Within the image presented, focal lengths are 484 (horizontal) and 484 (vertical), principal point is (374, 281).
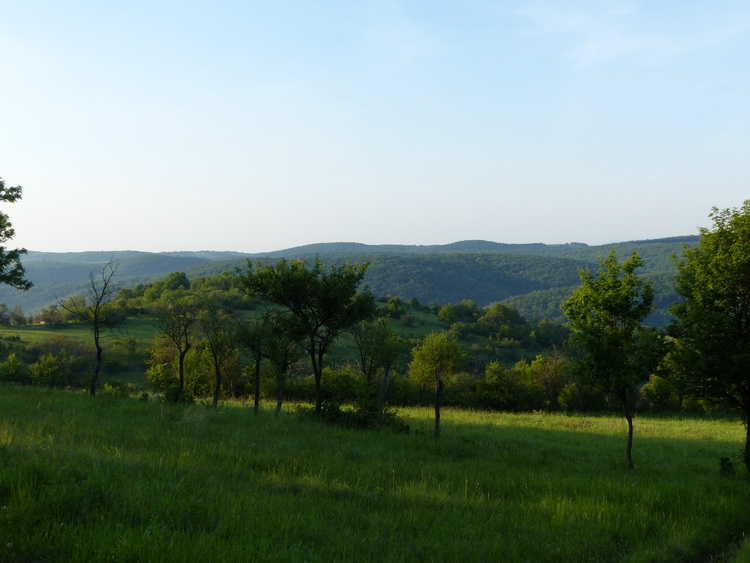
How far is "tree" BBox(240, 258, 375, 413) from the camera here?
79.0 feet

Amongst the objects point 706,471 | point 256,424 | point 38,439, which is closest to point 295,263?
point 256,424

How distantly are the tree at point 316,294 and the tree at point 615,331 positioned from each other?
36.5 ft

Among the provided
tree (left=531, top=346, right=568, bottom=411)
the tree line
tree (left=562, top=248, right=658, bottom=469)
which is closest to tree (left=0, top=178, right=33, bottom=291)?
the tree line

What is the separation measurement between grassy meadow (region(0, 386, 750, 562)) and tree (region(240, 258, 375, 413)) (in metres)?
8.82

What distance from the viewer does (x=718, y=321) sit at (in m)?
14.7

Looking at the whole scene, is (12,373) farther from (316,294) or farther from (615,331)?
(615,331)

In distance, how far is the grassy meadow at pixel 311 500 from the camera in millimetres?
6066

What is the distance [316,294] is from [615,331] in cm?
1353

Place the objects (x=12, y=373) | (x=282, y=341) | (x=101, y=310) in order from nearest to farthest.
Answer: (x=282, y=341) → (x=101, y=310) → (x=12, y=373)

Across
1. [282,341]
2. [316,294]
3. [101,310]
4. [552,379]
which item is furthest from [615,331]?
[552,379]

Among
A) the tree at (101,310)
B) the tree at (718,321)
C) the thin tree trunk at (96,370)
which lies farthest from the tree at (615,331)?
the tree at (101,310)

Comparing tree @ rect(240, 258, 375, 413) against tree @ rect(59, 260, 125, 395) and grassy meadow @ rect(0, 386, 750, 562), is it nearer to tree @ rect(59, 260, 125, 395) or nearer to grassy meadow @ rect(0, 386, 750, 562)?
tree @ rect(59, 260, 125, 395)

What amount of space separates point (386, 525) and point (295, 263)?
18.5 m

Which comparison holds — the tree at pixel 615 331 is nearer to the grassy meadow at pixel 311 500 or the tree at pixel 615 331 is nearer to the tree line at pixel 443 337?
the tree line at pixel 443 337
